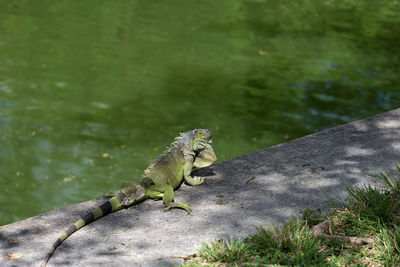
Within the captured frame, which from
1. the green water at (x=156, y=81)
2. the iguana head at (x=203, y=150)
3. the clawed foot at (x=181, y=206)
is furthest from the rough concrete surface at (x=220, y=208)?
the green water at (x=156, y=81)

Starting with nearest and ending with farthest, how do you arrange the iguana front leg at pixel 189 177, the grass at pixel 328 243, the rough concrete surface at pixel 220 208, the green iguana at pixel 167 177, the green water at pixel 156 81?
the grass at pixel 328 243, the rough concrete surface at pixel 220 208, the green iguana at pixel 167 177, the iguana front leg at pixel 189 177, the green water at pixel 156 81

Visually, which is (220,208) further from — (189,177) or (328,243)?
(328,243)

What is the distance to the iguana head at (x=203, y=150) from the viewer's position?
16.7 feet

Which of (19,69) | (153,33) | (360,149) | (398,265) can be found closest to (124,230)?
(398,265)

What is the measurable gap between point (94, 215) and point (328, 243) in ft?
6.22

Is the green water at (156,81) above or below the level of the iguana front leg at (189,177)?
below

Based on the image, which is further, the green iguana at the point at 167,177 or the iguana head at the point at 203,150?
the iguana head at the point at 203,150

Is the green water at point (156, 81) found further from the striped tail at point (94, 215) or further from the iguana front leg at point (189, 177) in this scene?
the striped tail at point (94, 215)

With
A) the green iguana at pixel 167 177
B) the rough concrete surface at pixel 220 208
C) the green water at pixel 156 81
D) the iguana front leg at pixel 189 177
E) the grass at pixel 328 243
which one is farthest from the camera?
the green water at pixel 156 81

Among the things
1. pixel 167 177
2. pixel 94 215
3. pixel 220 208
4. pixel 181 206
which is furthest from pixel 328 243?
pixel 94 215

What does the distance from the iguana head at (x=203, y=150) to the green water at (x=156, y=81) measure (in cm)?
214

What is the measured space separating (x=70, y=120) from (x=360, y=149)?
482cm

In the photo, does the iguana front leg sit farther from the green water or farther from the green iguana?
the green water

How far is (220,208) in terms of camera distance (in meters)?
4.64
